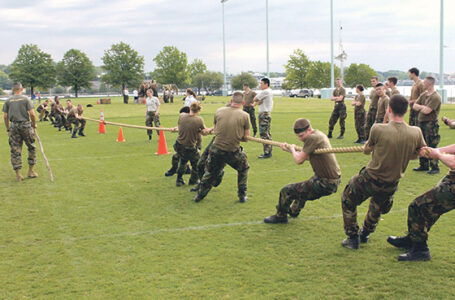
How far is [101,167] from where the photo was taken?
13.1 m

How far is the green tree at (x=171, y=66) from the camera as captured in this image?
102 meters

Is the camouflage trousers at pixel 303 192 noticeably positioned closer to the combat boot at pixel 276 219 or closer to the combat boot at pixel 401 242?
→ the combat boot at pixel 276 219

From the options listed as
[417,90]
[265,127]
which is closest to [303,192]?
[417,90]

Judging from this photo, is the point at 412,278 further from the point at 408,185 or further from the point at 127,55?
the point at 127,55

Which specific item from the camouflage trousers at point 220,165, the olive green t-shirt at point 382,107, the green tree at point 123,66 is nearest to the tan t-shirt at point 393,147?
the camouflage trousers at point 220,165

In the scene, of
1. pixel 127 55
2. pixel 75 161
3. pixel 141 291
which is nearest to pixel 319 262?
pixel 141 291

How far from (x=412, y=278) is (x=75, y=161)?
1179 centimetres

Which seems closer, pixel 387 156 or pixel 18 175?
pixel 387 156

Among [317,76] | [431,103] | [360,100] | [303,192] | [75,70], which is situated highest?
[75,70]

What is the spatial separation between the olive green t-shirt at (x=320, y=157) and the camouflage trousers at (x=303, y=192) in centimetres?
11

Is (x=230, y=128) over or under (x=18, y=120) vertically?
under

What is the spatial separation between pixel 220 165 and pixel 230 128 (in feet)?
2.55

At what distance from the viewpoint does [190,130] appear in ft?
31.9

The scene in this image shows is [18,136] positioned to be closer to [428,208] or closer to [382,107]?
[428,208]
